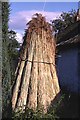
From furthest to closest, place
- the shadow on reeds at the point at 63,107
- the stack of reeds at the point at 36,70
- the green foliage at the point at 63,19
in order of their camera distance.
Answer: the green foliage at the point at 63,19 → the shadow on reeds at the point at 63,107 → the stack of reeds at the point at 36,70

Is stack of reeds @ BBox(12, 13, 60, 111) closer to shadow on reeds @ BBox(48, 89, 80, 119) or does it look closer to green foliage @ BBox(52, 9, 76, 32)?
shadow on reeds @ BBox(48, 89, 80, 119)

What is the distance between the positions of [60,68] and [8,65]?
12.2 m

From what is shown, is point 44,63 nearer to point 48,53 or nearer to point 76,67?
point 48,53

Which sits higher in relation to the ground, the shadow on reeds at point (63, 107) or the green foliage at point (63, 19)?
the green foliage at point (63, 19)

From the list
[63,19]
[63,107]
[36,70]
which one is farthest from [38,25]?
[63,19]

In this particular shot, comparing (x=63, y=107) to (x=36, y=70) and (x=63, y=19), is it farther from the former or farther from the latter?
(x=63, y=19)

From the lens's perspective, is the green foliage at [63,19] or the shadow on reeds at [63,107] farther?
the green foliage at [63,19]

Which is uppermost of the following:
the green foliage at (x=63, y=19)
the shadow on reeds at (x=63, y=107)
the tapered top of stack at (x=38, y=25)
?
the green foliage at (x=63, y=19)

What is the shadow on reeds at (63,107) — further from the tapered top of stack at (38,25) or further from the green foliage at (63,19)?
the green foliage at (63,19)

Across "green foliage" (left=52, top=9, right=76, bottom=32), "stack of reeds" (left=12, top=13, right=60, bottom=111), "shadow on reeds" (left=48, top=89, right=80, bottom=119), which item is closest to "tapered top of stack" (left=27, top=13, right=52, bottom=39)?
"stack of reeds" (left=12, top=13, right=60, bottom=111)

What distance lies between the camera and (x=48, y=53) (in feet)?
35.9

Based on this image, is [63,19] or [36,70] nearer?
[36,70]

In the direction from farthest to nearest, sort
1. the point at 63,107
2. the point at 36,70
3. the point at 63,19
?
the point at 63,19 < the point at 63,107 < the point at 36,70

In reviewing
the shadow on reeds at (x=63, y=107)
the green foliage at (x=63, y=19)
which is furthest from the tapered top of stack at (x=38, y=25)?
the green foliage at (x=63, y=19)
